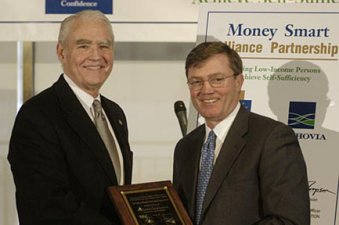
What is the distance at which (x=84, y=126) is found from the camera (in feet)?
6.76

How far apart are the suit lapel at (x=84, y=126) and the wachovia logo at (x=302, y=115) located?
1103 millimetres

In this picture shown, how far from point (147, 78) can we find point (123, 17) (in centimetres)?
93

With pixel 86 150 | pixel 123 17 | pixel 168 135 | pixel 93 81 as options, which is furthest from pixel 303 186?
pixel 168 135

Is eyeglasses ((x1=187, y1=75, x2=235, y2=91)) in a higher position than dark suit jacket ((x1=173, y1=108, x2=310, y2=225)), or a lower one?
higher

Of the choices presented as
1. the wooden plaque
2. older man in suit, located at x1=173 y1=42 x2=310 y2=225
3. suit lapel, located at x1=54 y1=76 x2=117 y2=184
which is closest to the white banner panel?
suit lapel, located at x1=54 y1=76 x2=117 y2=184

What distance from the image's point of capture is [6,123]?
13.5 ft

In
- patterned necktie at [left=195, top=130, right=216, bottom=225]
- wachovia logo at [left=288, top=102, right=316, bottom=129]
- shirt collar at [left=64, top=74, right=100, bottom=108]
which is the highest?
shirt collar at [left=64, top=74, right=100, bottom=108]

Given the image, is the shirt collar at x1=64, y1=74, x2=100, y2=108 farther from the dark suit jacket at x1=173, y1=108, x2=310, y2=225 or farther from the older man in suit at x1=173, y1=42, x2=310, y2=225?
the dark suit jacket at x1=173, y1=108, x2=310, y2=225

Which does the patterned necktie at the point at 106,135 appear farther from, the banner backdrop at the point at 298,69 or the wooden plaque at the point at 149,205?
the banner backdrop at the point at 298,69

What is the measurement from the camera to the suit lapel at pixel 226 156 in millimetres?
1780

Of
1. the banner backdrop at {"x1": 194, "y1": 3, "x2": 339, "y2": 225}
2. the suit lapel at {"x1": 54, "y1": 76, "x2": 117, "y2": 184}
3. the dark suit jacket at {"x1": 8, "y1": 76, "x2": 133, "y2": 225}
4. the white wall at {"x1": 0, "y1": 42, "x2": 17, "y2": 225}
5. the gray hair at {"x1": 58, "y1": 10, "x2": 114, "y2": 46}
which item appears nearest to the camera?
the dark suit jacket at {"x1": 8, "y1": 76, "x2": 133, "y2": 225}

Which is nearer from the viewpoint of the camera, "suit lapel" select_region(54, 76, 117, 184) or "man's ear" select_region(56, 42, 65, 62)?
"suit lapel" select_region(54, 76, 117, 184)

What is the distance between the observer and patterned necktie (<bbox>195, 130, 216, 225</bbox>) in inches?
73.0

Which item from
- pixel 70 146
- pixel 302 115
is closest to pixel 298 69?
pixel 302 115
